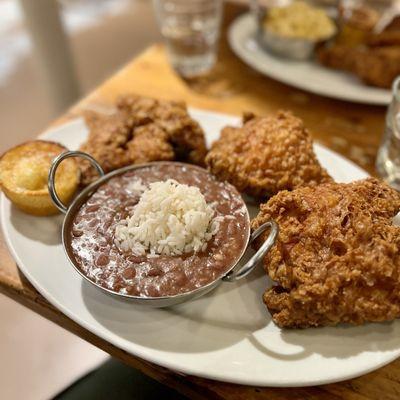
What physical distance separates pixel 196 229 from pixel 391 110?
3.80ft

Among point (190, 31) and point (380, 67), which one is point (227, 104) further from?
point (380, 67)

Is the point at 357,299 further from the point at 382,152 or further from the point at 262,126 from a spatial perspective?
the point at 382,152

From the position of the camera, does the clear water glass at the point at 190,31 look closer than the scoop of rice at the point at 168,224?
No

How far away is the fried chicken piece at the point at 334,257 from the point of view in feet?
4.24

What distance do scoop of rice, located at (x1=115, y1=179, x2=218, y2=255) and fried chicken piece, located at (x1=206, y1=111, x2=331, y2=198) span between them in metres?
0.25

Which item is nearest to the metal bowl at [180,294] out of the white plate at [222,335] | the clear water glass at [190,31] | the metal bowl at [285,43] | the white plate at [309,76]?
the white plate at [222,335]

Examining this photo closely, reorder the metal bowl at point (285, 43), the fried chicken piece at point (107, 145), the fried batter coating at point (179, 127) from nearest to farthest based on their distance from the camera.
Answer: the fried chicken piece at point (107, 145) → the fried batter coating at point (179, 127) → the metal bowl at point (285, 43)

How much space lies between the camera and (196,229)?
141 cm

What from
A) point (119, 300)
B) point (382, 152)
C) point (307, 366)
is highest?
point (119, 300)

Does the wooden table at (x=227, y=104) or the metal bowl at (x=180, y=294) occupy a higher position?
the metal bowl at (x=180, y=294)

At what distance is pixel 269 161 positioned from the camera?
1.70 metres

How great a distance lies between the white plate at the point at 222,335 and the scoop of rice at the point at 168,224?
0.61ft

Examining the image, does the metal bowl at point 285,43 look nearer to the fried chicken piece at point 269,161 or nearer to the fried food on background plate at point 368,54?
the fried food on background plate at point 368,54

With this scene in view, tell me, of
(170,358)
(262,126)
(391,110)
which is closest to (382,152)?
(391,110)
